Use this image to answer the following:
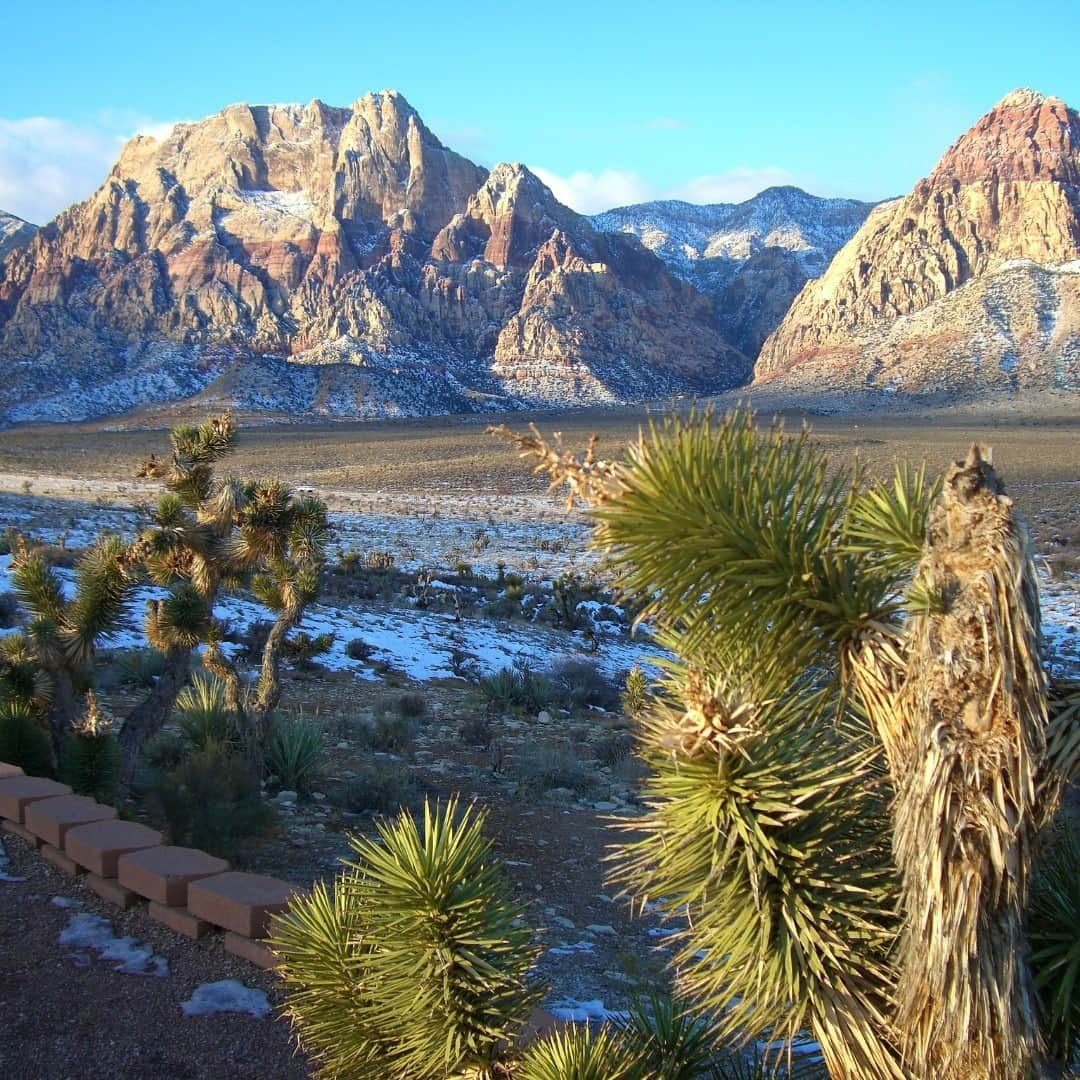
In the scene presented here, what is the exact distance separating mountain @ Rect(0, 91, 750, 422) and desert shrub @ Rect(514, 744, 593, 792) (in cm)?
9678

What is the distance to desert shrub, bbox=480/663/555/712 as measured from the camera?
44.1 feet

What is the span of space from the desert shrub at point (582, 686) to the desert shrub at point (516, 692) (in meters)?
0.41

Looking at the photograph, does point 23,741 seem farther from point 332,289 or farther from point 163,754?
point 332,289

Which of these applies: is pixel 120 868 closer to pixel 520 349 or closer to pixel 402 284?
pixel 520 349

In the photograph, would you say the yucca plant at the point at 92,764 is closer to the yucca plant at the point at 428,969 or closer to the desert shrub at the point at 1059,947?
the yucca plant at the point at 428,969

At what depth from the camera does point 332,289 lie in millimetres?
146250

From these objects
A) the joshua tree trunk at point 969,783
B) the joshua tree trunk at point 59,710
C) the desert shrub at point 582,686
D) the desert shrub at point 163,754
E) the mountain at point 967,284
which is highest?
the mountain at point 967,284

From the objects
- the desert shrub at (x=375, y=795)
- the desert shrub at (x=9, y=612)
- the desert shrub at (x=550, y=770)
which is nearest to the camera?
the desert shrub at (x=375, y=795)

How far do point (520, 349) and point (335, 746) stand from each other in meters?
130

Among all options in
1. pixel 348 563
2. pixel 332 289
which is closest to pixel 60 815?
pixel 348 563

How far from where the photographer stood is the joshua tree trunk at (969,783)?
2.30m

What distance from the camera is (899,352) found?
11081 centimetres

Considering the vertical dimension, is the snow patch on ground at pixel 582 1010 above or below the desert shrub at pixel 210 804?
below

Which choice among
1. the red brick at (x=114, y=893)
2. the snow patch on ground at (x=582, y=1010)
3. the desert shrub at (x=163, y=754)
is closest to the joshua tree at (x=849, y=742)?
the snow patch on ground at (x=582, y=1010)
